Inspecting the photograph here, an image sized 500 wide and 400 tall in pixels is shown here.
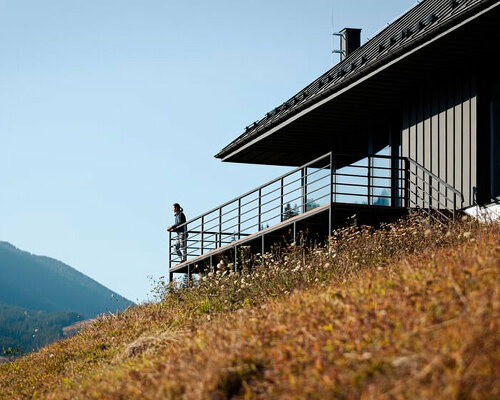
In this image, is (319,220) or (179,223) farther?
(179,223)

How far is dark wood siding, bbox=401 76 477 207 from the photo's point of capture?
52.0 feet

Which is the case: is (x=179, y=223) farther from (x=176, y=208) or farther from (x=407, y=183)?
(x=407, y=183)

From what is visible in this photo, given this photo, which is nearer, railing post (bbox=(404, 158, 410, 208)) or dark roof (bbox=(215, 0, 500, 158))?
dark roof (bbox=(215, 0, 500, 158))

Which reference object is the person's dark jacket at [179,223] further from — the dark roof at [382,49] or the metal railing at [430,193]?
the metal railing at [430,193]

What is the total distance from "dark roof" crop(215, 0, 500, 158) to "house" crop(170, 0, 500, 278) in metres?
0.03

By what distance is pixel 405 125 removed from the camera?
18406 mm

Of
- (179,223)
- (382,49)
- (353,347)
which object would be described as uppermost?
(382,49)

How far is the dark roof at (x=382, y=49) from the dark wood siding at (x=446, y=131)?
147 centimetres

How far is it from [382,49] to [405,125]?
6.59ft

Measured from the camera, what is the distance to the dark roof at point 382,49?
14430 millimetres

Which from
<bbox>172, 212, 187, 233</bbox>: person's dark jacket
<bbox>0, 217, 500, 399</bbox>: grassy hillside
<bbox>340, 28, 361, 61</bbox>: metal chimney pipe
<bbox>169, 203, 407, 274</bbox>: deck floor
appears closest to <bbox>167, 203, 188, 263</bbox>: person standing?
<bbox>172, 212, 187, 233</bbox>: person's dark jacket

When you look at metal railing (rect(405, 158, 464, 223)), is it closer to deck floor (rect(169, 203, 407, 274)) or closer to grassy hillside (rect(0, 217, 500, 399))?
deck floor (rect(169, 203, 407, 274))

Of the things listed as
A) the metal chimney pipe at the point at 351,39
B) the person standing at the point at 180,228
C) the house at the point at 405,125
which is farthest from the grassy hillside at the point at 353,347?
the metal chimney pipe at the point at 351,39

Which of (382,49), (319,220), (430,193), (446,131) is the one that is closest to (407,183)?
(430,193)
